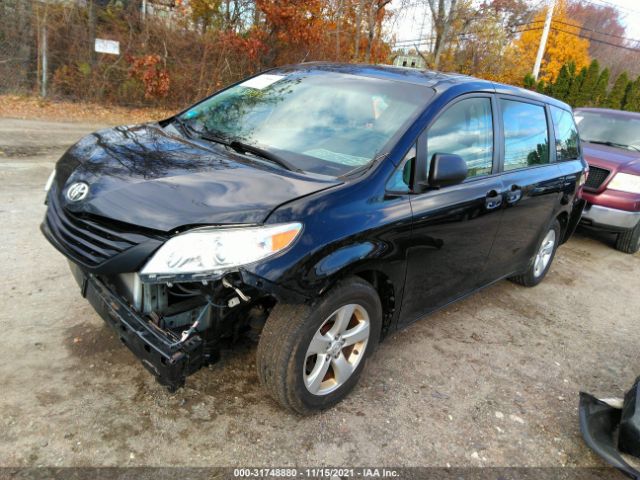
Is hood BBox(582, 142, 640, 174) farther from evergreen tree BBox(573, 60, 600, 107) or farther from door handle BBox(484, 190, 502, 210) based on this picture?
evergreen tree BBox(573, 60, 600, 107)

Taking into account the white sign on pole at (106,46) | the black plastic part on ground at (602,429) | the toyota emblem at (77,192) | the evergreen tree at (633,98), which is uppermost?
the evergreen tree at (633,98)

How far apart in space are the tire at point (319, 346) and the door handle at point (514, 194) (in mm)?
1522

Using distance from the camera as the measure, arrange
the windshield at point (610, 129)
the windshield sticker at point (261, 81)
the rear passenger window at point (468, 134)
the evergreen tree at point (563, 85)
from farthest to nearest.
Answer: the evergreen tree at point (563, 85) → the windshield at point (610, 129) → the windshield sticker at point (261, 81) → the rear passenger window at point (468, 134)

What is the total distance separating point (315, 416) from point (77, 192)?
67.9 inches

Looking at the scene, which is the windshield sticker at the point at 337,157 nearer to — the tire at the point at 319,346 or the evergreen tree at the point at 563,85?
the tire at the point at 319,346

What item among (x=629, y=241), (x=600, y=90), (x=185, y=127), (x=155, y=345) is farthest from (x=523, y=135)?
(x=600, y=90)

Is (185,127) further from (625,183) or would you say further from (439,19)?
(439,19)

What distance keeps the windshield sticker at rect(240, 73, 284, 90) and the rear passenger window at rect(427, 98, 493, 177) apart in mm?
1294

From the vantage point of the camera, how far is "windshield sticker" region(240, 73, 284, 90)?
3.57 m

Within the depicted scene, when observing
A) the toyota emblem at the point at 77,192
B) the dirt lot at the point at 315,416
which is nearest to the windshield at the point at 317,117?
the toyota emblem at the point at 77,192

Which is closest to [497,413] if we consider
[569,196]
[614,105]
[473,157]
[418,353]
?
[418,353]

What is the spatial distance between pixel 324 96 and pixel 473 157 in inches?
42.6

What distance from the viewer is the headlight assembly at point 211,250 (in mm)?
2117

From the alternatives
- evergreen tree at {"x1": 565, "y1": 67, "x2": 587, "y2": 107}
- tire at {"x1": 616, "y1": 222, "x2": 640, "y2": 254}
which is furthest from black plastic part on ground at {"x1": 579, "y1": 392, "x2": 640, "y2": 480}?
evergreen tree at {"x1": 565, "y1": 67, "x2": 587, "y2": 107}
